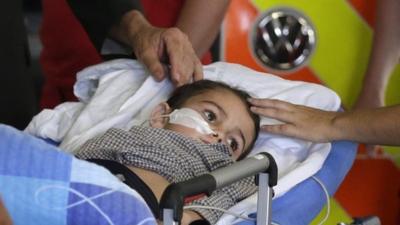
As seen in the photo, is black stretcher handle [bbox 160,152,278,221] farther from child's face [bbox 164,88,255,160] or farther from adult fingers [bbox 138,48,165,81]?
adult fingers [bbox 138,48,165,81]

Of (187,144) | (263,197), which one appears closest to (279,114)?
(187,144)

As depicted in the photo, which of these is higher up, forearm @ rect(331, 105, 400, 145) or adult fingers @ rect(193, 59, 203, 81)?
adult fingers @ rect(193, 59, 203, 81)

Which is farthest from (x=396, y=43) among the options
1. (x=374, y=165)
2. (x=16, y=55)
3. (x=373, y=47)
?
(x=16, y=55)

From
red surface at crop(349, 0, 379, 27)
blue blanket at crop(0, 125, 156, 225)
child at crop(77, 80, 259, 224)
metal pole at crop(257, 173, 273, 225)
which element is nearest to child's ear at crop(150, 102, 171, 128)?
child at crop(77, 80, 259, 224)

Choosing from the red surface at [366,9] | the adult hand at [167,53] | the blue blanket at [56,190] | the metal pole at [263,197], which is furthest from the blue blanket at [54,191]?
the red surface at [366,9]

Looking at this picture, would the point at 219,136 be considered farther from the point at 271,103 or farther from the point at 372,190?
the point at 372,190

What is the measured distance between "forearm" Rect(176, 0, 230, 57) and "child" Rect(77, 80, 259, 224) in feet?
0.82

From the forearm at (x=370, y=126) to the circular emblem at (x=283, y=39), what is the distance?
726mm

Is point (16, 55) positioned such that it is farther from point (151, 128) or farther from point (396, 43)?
point (396, 43)

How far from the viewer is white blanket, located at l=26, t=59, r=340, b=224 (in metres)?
1.71

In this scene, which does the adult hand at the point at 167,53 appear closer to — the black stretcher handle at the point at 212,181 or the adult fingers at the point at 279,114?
the adult fingers at the point at 279,114

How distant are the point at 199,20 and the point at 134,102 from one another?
0.30m

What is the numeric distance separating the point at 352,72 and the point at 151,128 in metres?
0.97

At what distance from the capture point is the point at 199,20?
6.36 feet
